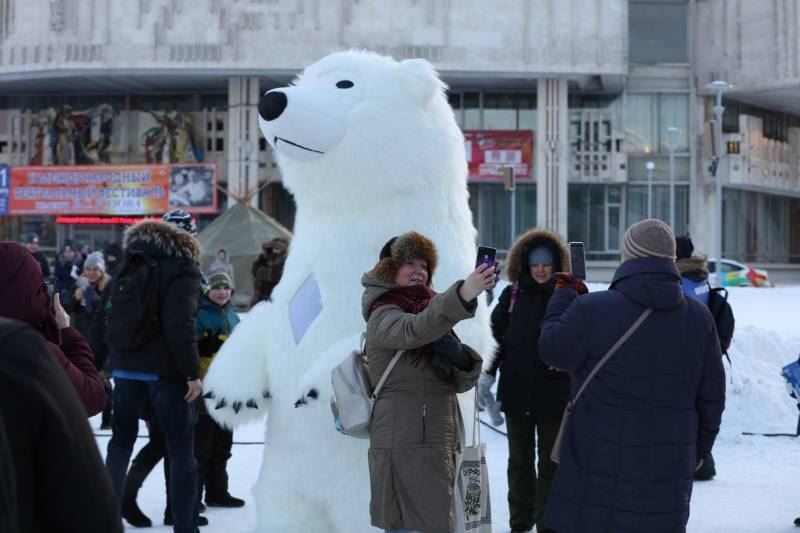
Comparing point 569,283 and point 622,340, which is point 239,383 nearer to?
point 569,283

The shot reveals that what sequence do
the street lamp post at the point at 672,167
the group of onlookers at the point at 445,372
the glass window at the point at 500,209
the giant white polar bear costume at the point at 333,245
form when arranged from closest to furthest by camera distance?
1. the group of onlookers at the point at 445,372
2. the giant white polar bear costume at the point at 333,245
3. the street lamp post at the point at 672,167
4. the glass window at the point at 500,209

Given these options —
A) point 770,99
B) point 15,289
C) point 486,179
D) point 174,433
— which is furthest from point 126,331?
point 770,99

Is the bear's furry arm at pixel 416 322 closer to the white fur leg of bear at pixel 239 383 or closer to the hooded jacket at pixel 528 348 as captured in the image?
the white fur leg of bear at pixel 239 383

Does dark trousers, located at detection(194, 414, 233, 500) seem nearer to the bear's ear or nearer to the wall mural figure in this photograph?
the bear's ear

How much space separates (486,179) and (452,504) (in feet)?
91.9

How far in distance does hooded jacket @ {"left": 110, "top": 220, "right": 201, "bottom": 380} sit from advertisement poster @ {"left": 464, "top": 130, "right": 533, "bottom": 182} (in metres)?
26.8

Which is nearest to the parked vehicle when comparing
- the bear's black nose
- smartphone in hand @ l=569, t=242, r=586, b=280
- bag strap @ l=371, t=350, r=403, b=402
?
the bear's black nose

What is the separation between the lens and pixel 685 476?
3279mm

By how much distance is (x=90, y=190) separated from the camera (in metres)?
31.4

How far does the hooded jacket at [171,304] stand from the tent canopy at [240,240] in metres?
13.8

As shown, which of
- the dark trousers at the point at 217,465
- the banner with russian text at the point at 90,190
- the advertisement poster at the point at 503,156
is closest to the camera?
the dark trousers at the point at 217,465

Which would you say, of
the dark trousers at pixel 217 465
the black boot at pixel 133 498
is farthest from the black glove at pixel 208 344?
the black boot at pixel 133 498

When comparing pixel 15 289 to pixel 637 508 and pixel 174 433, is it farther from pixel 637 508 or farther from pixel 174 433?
pixel 174 433

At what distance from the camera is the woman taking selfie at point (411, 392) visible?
11.4 feet
